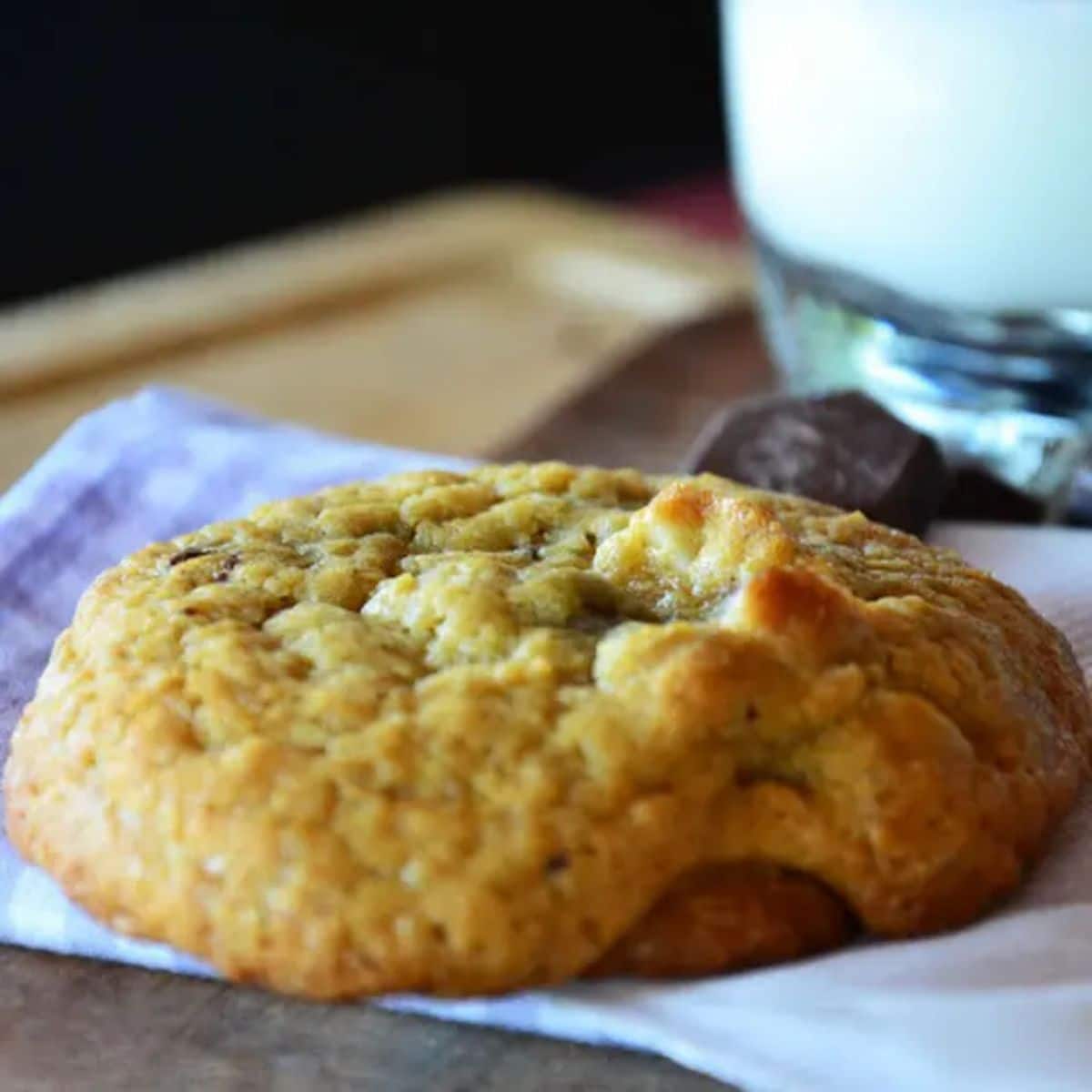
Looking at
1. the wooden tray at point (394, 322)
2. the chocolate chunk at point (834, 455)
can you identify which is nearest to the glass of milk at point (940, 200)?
the chocolate chunk at point (834, 455)

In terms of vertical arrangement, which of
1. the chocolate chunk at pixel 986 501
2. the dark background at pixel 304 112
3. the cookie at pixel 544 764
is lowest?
the dark background at pixel 304 112

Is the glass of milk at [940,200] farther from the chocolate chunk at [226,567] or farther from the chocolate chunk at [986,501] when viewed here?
the chocolate chunk at [226,567]

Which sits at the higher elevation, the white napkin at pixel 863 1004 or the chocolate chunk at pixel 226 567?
the chocolate chunk at pixel 226 567

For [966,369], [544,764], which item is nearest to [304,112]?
[966,369]

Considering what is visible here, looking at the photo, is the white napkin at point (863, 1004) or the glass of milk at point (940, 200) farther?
the glass of milk at point (940, 200)

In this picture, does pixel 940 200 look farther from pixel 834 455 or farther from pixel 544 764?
pixel 544 764

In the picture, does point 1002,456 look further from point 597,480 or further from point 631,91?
point 631,91

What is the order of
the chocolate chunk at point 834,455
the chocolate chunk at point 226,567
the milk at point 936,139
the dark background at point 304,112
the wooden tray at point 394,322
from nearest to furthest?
the chocolate chunk at point 226,567
the chocolate chunk at point 834,455
the milk at point 936,139
the wooden tray at point 394,322
the dark background at point 304,112
